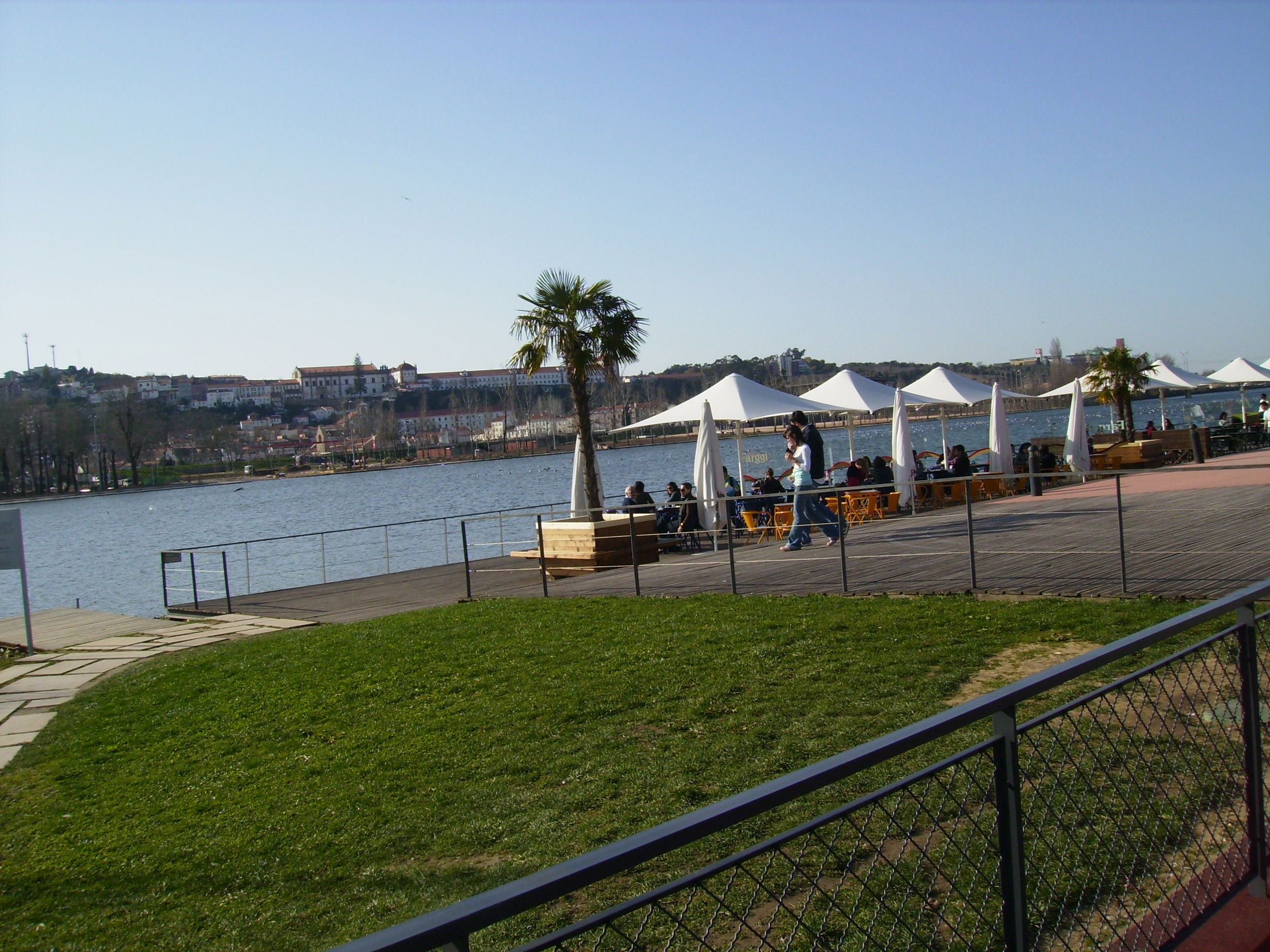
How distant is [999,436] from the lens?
20719mm

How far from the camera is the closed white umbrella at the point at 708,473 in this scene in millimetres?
17422

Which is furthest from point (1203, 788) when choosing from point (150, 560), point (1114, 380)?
point (150, 560)

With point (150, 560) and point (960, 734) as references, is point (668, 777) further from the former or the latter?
point (150, 560)

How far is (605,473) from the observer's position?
287 ft

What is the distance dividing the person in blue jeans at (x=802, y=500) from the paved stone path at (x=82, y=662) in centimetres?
666

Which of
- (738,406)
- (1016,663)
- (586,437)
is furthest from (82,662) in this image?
(738,406)

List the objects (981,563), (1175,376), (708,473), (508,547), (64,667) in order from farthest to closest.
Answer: (1175,376) → (508,547) → (708,473) → (64,667) → (981,563)

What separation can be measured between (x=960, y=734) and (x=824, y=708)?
101 cm

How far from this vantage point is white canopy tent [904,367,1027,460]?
2300cm

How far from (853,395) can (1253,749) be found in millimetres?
18305

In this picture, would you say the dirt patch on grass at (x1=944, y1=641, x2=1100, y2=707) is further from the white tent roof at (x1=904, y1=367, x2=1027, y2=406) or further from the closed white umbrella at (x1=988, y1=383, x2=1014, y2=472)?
the white tent roof at (x1=904, y1=367, x2=1027, y2=406)

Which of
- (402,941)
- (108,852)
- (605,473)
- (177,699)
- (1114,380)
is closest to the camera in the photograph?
(402,941)

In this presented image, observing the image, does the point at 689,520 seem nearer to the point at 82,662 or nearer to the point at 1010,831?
the point at 82,662

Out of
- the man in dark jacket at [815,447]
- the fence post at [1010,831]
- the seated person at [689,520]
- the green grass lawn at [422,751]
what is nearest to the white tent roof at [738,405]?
the seated person at [689,520]
